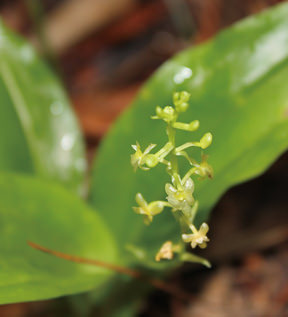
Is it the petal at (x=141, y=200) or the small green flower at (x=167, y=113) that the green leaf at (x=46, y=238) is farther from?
the small green flower at (x=167, y=113)

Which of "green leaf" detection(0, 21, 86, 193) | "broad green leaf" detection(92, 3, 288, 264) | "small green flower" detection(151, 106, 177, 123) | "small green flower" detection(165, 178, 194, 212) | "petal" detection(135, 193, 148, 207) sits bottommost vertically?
"small green flower" detection(165, 178, 194, 212)

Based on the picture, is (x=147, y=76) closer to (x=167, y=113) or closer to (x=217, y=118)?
(x=217, y=118)

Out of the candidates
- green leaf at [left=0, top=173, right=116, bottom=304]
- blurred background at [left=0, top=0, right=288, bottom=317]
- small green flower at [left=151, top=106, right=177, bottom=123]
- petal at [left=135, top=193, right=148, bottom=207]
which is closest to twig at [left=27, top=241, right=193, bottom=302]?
green leaf at [left=0, top=173, right=116, bottom=304]

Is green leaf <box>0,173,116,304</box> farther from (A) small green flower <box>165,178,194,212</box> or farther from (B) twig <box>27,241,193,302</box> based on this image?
(A) small green flower <box>165,178,194,212</box>

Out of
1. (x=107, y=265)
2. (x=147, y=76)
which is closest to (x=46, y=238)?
(x=107, y=265)

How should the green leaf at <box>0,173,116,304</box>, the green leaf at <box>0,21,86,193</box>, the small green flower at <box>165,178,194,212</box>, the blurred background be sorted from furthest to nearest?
the blurred background
the green leaf at <box>0,21,86,193</box>
the green leaf at <box>0,173,116,304</box>
the small green flower at <box>165,178,194,212</box>

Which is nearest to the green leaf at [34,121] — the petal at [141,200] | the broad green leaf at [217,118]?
the broad green leaf at [217,118]

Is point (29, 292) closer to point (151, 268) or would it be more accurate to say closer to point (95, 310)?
point (151, 268)

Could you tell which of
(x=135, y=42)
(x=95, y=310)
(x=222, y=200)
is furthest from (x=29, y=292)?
(x=135, y=42)

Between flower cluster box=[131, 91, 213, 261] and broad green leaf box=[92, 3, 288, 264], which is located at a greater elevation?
broad green leaf box=[92, 3, 288, 264]
